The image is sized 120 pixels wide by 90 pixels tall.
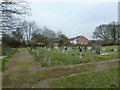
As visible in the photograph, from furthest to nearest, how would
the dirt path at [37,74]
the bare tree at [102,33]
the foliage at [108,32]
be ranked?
the bare tree at [102,33], the foliage at [108,32], the dirt path at [37,74]

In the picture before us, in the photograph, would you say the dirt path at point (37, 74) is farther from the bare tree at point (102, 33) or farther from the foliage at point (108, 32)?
the bare tree at point (102, 33)

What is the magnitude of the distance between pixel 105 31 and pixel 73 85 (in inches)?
1887

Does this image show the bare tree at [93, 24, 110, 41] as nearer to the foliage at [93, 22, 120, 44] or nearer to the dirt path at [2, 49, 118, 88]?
the foliage at [93, 22, 120, 44]

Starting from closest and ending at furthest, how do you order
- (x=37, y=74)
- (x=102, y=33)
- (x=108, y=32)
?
(x=37, y=74) < (x=108, y=32) < (x=102, y=33)

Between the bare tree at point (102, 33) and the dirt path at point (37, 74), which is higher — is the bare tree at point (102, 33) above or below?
above

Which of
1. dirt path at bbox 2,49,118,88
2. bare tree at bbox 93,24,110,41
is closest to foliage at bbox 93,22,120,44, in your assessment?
bare tree at bbox 93,24,110,41

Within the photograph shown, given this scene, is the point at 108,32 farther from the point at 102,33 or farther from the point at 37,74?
the point at 37,74

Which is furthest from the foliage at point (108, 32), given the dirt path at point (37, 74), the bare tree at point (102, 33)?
the dirt path at point (37, 74)

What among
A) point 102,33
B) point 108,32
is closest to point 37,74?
point 108,32

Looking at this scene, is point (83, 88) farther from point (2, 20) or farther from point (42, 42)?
point (42, 42)

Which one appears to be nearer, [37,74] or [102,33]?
[37,74]

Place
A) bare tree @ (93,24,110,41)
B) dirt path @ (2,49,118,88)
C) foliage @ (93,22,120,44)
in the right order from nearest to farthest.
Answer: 1. dirt path @ (2,49,118,88)
2. foliage @ (93,22,120,44)
3. bare tree @ (93,24,110,41)

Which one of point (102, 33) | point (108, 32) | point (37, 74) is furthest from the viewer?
point (102, 33)

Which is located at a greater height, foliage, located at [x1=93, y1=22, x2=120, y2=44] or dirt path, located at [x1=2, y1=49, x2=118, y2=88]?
foliage, located at [x1=93, y1=22, x2=120, y2=44]
